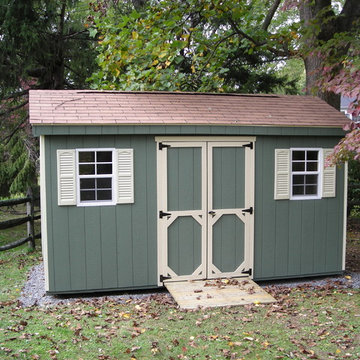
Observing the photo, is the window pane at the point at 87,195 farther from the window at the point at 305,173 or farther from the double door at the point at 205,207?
the window at the point at 305,173

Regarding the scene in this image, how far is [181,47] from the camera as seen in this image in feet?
33.8

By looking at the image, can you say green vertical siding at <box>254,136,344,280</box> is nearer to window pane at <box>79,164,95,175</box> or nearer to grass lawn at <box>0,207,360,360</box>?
grass lawn at <box>0,207,360,360</box>

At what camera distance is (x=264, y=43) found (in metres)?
11.9

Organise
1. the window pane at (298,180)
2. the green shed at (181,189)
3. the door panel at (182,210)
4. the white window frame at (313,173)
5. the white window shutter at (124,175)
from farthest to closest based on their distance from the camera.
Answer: the window pane at (298,180) < the white window frame at (313,173) < the door panel at (182,210) < the white window shutter at (124,175) < the green shed at (181,189)

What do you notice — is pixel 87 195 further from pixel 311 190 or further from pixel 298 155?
pixel 311 190

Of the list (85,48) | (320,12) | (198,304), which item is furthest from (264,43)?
(198,304)

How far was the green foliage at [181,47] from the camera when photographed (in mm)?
10398

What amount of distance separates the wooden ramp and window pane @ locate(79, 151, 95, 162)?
2.32 m

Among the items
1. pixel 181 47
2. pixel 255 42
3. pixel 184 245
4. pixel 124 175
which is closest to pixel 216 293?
pixel 184 245

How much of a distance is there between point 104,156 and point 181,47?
14.4ft

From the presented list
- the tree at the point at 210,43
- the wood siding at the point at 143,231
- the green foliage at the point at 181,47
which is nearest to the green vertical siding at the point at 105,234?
the wood siding at the point at 143,231

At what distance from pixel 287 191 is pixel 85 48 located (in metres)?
7.78

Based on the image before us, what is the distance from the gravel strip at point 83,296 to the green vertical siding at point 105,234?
6.7 inches

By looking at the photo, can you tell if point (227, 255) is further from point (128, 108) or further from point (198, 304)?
point (128, 108)
